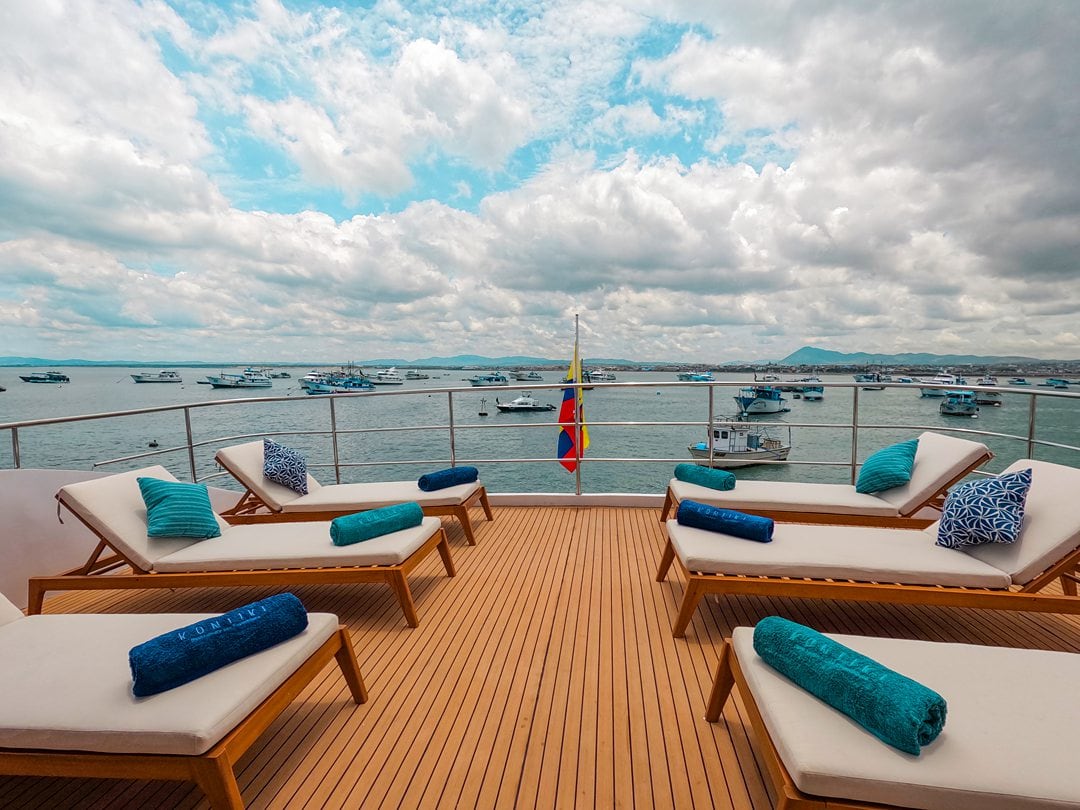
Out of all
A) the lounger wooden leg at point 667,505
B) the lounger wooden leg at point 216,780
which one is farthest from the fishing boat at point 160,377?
the lounger wooden leg at point 216,780

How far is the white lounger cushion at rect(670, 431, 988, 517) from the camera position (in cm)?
286

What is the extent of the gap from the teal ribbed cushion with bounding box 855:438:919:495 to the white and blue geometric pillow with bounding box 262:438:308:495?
12.5 ft

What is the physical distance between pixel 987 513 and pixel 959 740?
152 centimetres

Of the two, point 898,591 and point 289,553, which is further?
point 289,553

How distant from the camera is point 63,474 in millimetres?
3037

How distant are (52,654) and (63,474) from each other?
2.13 m

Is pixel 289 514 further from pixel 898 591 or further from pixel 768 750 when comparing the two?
pixel 898 591

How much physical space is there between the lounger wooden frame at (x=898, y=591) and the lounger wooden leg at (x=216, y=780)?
5.51ft

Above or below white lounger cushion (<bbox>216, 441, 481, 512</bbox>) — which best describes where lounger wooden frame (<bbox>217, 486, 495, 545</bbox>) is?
below

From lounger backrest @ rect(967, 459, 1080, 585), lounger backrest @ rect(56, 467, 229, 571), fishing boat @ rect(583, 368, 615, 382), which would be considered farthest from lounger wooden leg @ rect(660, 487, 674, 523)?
fishing boat @ rect(583, 368, 615, 382)

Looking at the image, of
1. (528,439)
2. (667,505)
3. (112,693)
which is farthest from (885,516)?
(528,439)

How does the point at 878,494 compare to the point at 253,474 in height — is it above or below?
below

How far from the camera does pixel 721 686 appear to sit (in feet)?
5.27

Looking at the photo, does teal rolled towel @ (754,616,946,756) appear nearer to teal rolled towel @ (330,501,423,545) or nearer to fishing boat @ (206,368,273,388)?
teal rolled towel @ (330,501,423,545)
